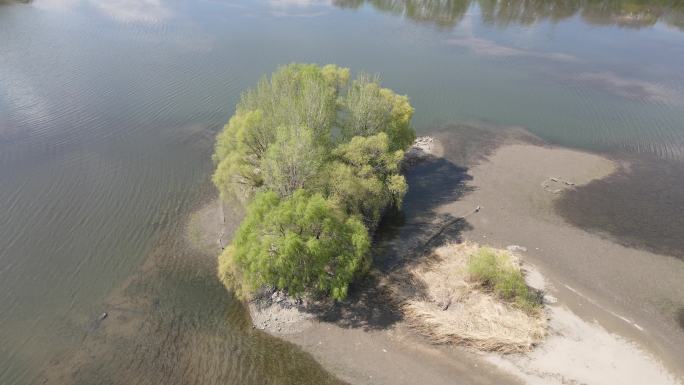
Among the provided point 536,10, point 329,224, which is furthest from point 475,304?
point 536,10

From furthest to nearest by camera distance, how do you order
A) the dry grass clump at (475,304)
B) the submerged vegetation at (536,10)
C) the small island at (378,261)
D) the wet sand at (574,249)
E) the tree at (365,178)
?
the submerged vegetation at (536,10), the tree at (365,178), the wet sand at (574,249), the dry grass clump at (475,304), the small island at (378,261)

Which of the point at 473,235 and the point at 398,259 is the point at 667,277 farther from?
the point at 398,259

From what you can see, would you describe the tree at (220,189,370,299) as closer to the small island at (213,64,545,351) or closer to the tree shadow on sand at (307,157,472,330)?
the small island at (213,64,545,351)

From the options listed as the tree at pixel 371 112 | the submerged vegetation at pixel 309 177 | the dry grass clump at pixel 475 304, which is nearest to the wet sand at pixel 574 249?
the dry grass clump at pixel 475 304

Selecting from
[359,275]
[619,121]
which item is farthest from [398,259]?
[619,121]

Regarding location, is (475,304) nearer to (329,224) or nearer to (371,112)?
(329,224)

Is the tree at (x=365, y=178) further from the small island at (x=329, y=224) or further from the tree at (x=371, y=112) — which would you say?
the tree at (x=371, y=112)
